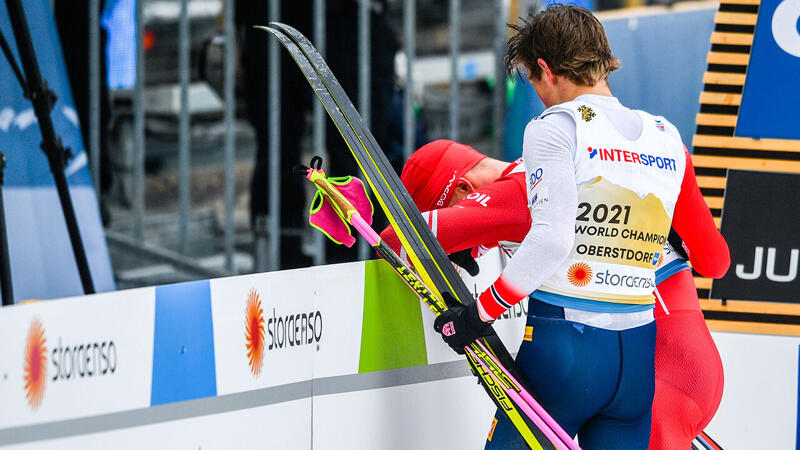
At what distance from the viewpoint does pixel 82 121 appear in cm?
604

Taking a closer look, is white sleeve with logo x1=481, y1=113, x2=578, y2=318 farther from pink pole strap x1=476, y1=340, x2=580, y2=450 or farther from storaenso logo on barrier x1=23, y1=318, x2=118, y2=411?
storaenso logo on barrier x1=23, y1=318, x2=118, y2=411

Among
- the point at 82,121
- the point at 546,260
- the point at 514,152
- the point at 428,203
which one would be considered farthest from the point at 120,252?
the point at 546,260

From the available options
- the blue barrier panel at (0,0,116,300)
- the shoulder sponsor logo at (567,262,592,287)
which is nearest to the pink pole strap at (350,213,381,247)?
the shoulder sponsor logo at (567,262,592,287)

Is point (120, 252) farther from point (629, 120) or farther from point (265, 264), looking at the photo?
point (629, 120)

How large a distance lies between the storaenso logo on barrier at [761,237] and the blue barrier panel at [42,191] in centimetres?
288

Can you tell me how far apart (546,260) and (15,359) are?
1.30m

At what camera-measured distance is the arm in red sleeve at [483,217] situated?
3084 millimetres

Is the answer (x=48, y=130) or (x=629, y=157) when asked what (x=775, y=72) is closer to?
(x=629, y=157)

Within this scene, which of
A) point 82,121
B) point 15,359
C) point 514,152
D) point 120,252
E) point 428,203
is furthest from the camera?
point 120,252

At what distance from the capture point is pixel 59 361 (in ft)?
8.07

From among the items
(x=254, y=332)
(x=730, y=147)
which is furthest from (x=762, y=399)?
(x=254, y=332)

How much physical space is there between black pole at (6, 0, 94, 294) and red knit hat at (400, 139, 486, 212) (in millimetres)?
1932

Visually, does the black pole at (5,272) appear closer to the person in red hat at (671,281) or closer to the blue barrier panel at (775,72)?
the person in red hat at (671,281)

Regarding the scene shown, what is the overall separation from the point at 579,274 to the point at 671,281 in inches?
27.2
